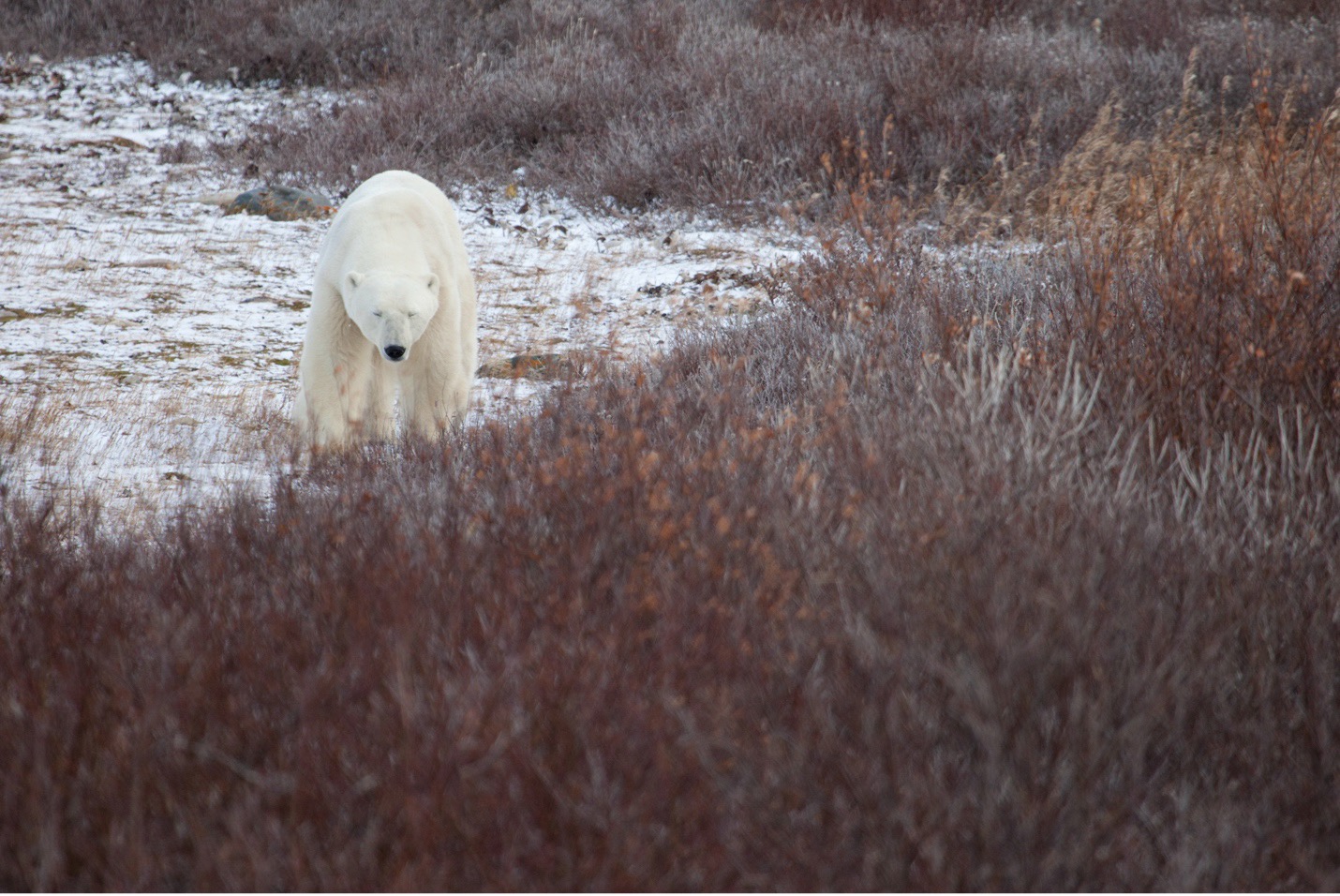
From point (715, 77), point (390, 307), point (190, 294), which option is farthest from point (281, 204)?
point (390, 307)

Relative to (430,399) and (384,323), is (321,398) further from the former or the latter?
(384,323)

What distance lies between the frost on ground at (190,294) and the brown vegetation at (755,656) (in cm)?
118

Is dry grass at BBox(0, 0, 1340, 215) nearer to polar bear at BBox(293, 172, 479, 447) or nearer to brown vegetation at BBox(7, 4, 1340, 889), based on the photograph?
polar bear at BBox(293, 172, 479, 447)

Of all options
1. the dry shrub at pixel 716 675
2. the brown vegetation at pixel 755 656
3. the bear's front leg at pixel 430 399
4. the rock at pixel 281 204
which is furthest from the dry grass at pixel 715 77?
the dry shrub at pixel 716 675

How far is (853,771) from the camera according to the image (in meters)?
1.39

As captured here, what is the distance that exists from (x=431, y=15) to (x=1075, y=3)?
24.5 feet

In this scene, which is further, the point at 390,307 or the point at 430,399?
the point at 430,399

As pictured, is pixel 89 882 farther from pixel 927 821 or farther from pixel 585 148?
pixel 585 148

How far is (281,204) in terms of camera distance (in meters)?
7.82

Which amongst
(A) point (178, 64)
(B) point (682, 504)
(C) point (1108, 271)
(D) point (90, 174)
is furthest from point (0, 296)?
(A) point (178, 64)

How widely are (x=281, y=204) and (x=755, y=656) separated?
7364 millimetres

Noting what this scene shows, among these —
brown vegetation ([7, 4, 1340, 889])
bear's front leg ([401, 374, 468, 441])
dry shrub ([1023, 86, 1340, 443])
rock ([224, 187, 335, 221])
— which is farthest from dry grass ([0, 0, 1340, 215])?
brown vegetation ([7, 4, 1340, 889])

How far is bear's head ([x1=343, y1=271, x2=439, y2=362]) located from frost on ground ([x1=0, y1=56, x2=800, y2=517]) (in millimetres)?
558

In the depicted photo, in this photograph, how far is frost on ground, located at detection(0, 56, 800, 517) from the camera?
12.3 feet
